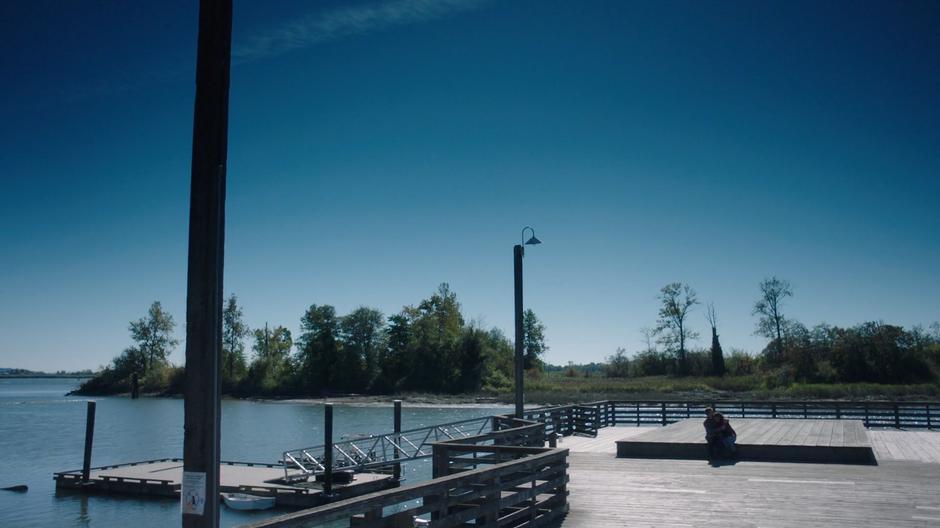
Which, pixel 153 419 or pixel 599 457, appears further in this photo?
pixel 153 419

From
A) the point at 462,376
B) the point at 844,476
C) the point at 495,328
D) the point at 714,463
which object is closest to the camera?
the point at 844,476

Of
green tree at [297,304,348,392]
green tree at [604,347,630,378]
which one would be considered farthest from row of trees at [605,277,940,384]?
green tree at [297,304,348,392]

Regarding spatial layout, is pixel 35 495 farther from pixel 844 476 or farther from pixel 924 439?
pixel 924 439

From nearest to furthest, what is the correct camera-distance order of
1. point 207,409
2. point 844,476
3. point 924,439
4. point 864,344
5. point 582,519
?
1. point 207,409
2. point 582,519
3. point 844,476
4. point 924,439
5. point 864,344

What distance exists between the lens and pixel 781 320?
244 ft

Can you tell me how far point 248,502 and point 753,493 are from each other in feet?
52.3

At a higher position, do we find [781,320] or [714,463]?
[781,320]

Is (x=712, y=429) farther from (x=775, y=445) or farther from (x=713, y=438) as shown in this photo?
(x=775, y=445)

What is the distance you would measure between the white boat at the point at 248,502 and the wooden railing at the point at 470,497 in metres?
12.4

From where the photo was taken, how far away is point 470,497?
827 cm

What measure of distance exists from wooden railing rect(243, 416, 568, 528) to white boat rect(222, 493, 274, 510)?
1242cm

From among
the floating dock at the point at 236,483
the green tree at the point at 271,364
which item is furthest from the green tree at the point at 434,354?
the floating dock at the point at 236,483

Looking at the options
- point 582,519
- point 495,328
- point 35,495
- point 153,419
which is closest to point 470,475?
point 582,519

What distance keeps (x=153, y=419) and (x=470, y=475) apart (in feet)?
207
